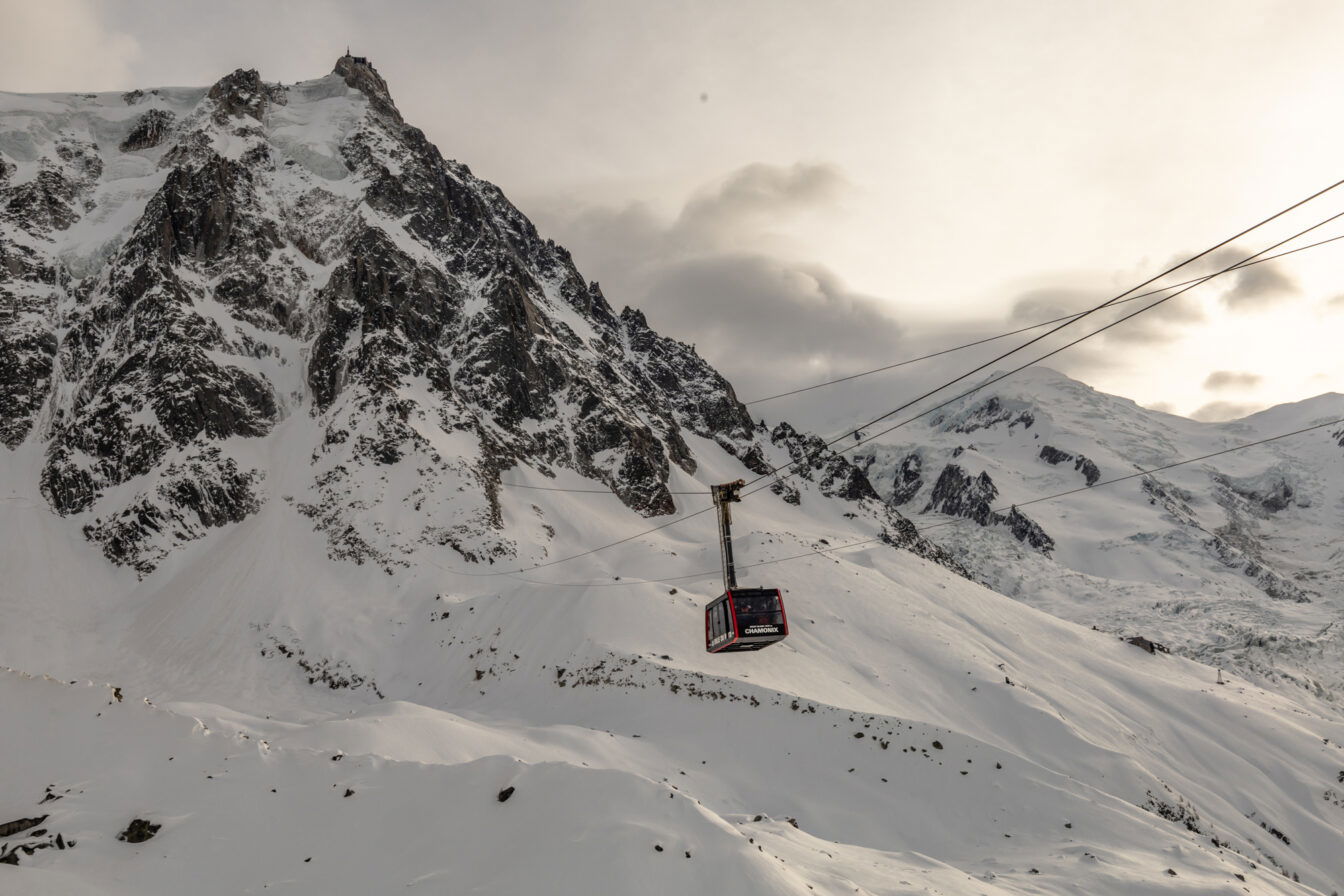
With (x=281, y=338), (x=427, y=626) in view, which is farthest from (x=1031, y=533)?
(x=281, y=338)

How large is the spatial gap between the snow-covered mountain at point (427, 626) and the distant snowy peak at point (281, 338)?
0.54 m

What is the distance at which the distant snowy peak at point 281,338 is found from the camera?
72.2 metres

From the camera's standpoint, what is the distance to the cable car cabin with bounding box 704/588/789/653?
33031mm

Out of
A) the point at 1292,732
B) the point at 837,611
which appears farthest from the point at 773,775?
the point at 1292,732

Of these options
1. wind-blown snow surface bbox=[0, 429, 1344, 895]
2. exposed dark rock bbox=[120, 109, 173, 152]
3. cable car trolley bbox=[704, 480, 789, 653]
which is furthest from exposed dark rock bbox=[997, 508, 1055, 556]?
exposed dark rock bbox=[120, 109, 173, 152]

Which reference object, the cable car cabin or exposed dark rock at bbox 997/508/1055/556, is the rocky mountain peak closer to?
the cable car cabin

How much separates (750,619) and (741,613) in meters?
0.55

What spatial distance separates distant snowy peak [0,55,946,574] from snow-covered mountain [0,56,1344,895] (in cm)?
54

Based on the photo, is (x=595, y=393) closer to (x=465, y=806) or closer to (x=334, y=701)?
(x=334, y=701)

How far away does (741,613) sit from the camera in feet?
109

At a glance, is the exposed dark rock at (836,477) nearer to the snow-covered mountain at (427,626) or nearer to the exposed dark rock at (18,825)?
the snow-covered mountain at (427,626)

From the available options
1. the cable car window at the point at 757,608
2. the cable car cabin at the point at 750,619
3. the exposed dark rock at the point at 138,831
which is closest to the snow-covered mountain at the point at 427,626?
the exposed dark rock at the point at 138,831

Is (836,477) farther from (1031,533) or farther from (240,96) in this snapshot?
(240,96)

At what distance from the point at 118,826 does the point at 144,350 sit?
81.8 metres
